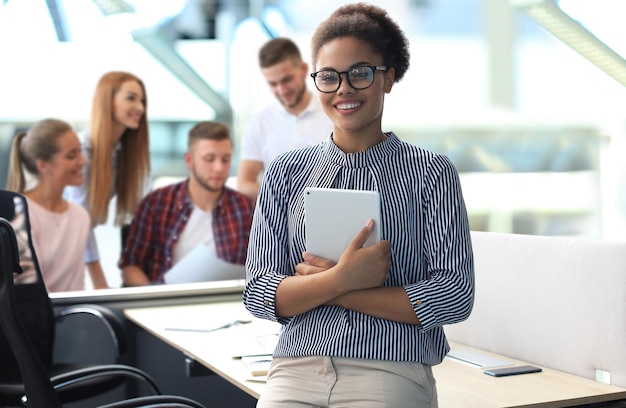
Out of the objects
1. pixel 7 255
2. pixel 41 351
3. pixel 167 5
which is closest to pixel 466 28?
pixel 167 5

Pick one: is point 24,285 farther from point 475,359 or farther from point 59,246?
point 475,359

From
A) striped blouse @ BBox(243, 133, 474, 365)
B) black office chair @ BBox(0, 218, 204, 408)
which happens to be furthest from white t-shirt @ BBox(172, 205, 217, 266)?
striped blouse @ BBox(243, 133, 474, 365)

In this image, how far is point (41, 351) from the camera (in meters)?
3.49

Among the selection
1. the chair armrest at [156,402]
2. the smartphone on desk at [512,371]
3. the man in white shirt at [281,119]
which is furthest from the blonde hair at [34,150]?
the smartphone on desk at [512,371]

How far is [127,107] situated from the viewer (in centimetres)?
477

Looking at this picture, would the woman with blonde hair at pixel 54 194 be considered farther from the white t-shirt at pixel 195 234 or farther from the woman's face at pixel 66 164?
the white t-shirt at pixel 195 234

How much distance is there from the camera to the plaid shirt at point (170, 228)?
4.57 m

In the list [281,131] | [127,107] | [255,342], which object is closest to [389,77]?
[255,342]

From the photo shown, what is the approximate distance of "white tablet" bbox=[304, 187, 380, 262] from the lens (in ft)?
6.15

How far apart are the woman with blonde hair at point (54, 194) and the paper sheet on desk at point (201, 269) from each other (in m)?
0.44

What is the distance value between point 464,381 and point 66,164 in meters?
2.66

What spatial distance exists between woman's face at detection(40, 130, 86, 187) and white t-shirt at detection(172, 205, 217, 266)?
1.88 ft

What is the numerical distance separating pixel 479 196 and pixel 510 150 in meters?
0.59

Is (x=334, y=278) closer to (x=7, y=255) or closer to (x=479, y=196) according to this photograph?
(x=7, y=255)
